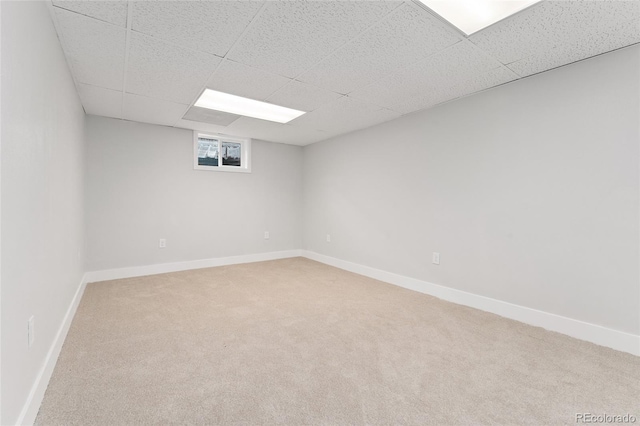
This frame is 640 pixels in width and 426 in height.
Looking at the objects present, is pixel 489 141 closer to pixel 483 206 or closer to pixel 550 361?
pixel 483 206

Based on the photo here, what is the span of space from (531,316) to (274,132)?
157 inches

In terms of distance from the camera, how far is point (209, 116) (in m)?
3.79

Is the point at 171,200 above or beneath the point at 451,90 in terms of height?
beneath

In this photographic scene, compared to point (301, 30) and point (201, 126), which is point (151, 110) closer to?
point (201, 126)

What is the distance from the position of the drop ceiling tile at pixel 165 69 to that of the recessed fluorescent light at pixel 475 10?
5.41 ft

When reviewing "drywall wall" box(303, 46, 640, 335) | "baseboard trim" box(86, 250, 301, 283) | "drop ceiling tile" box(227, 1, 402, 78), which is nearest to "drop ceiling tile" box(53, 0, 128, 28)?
"drop ceiling tile" box(227, 1, 402, 78)

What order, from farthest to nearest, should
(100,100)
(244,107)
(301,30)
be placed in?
(244,107), (100,100), (301,30)

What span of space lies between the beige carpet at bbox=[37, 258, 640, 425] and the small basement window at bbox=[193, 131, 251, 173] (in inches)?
94.4

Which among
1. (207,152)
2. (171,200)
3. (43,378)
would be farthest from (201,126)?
(43,378)

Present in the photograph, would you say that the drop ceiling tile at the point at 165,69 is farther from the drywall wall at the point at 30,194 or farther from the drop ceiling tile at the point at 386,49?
the drop ceiling tile at the point at 386,49

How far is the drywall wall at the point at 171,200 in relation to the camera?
12.8 ft

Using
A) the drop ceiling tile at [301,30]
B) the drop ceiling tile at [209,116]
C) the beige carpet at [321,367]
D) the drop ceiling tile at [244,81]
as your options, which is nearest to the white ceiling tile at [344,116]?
the drop ceiling tile at [244,81]

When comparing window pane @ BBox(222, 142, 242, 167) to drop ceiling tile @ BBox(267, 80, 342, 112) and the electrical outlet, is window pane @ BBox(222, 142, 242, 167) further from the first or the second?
the electrical outlet

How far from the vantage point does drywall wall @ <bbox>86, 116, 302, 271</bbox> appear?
3.91m
